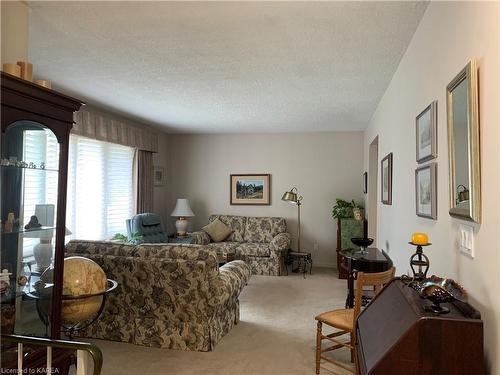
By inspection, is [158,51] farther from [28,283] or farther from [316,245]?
[316,245]

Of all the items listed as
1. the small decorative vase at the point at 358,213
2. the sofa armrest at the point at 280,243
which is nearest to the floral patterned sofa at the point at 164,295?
the sofa armrest at the point at 280,243

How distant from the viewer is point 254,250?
6484 millimetres

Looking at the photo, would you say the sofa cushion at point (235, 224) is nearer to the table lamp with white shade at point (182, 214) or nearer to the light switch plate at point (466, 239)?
the table lamp with white shade at point (182, 214)

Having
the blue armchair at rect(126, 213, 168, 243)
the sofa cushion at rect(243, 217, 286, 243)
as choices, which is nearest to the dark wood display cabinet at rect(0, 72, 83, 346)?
the blue armchair at rect(126, 213, 168, 243)

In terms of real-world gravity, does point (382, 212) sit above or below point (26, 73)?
below

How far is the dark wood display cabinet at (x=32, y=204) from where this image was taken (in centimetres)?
197

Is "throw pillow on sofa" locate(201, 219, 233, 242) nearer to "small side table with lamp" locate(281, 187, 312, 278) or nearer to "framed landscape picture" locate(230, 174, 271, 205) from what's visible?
"framed landscape picture" locate(230, 174, 271, 205)

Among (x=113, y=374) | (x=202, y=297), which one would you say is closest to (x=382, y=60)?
(x=202, y=297)

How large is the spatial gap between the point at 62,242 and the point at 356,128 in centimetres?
564

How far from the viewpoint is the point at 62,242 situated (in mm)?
2227

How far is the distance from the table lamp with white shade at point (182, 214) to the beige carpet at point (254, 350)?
97.1 inches

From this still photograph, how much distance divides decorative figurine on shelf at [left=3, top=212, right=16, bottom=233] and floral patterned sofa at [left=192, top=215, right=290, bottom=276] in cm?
414

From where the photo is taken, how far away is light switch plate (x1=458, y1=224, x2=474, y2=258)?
153 centimetres

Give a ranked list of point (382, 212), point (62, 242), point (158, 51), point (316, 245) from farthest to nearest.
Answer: point (316, 245), point (382, 212), point (158, 51), point (62, 242)
